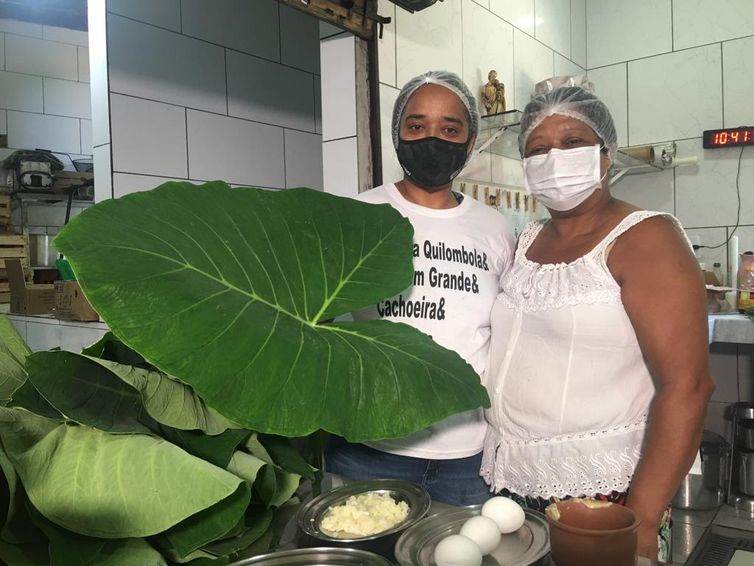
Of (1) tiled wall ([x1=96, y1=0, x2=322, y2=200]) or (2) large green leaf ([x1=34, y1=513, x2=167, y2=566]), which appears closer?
(2) large green leaf ([x1=34, y1=513, x2=167, y2=566])

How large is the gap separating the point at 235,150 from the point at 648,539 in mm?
1934

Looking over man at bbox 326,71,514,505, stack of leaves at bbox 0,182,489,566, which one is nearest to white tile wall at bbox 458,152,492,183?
man at bbox 326,71,514,505

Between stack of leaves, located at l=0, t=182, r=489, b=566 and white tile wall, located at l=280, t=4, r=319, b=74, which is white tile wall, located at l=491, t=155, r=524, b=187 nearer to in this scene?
white tile wall, located at l=280, t=4, r=319, b=74

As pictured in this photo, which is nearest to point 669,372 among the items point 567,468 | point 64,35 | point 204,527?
point 567,468

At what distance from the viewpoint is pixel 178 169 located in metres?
2.11

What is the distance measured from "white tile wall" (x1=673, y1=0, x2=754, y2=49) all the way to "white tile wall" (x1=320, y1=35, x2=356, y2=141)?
6.51 ft

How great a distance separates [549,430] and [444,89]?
724 millimetres

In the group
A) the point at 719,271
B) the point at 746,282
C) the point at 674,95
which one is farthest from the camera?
the point at 674,95

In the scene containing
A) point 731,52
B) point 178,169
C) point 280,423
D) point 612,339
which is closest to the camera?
point 280,423

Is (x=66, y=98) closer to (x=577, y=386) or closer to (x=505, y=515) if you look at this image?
(x=577, y=386)

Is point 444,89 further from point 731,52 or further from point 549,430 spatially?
point 731,52

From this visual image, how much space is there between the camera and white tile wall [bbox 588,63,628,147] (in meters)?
3.11

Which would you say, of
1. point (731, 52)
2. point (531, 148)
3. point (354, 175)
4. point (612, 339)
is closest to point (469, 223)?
point (531, 148)

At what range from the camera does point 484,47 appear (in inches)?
91.8
